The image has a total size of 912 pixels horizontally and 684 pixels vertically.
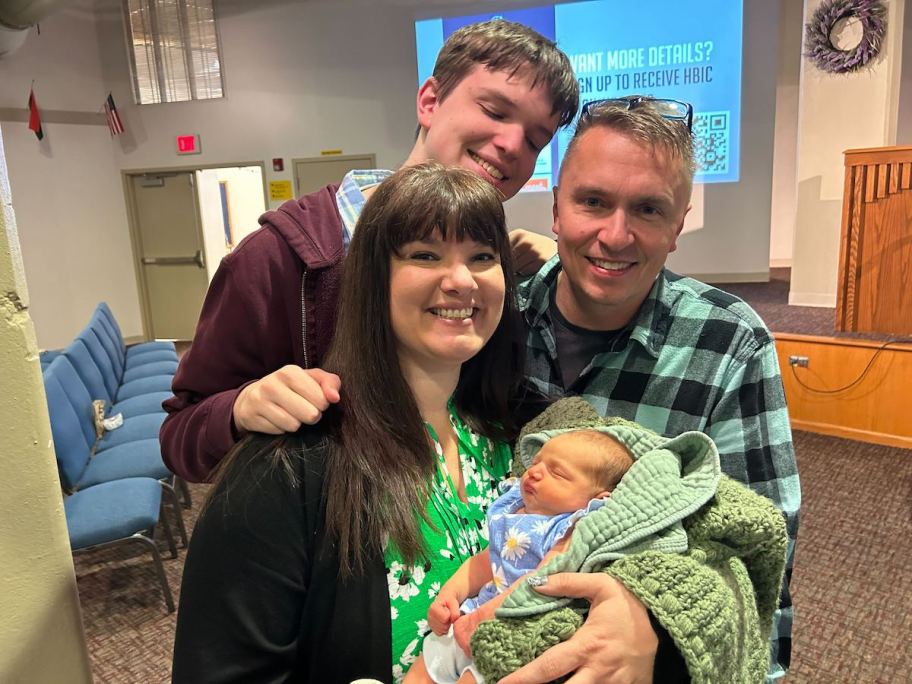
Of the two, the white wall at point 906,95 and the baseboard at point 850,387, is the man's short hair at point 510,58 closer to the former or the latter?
the baseboard at point 850,387

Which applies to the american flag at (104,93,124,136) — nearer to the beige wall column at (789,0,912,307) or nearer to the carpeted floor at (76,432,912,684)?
the carpeted floor at (76,432,912,684)

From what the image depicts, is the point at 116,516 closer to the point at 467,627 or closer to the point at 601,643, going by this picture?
the point at 467,627

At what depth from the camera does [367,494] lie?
3.27 feet

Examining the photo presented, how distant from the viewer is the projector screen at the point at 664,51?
653 cm

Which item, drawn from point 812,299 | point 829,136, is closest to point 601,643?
point 812,299

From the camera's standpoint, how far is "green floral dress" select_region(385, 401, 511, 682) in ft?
3.31

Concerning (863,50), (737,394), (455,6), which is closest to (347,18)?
(455,6)

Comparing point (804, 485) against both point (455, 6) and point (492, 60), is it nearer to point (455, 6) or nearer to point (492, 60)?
point (492, 60)

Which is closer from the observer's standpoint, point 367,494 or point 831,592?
point 367,494

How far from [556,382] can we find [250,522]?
818 mm

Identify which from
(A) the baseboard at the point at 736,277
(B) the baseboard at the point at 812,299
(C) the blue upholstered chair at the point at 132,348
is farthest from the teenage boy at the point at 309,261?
(A) the baseboard at the point at 736,277

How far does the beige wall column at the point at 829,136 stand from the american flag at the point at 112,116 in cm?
749

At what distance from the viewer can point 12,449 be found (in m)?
0.85

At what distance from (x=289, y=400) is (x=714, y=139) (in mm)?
7041
